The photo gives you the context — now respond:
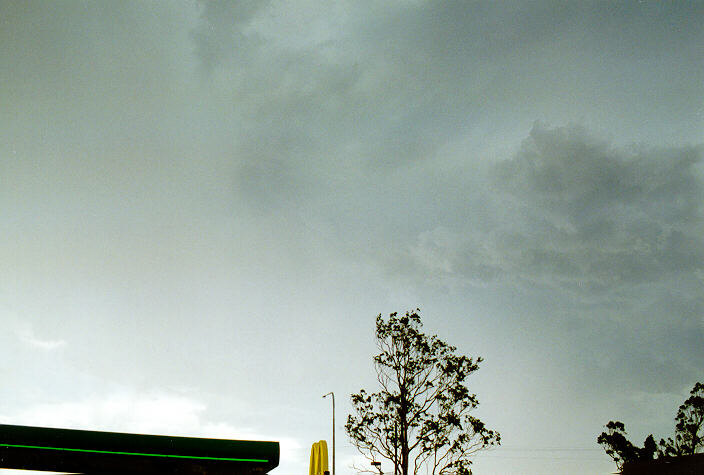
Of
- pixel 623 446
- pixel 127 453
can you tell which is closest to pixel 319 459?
pixel 127 453

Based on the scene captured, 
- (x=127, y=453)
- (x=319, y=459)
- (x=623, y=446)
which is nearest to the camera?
(x=127, y=453)

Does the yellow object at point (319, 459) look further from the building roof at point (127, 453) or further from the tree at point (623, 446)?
the tree at point (623, 446)

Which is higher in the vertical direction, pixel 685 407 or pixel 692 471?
pixel 685 407

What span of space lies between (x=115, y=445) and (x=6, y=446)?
1.88 metres

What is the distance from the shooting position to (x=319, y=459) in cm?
1123

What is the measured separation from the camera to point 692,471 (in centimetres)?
4375

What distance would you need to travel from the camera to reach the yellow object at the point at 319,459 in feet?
36.3

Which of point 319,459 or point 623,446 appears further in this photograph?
point 623,446

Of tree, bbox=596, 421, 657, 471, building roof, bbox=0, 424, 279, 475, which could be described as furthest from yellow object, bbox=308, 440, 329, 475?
tree, bbox=596, 421, 657, 471

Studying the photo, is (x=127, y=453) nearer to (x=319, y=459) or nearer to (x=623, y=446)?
(x=319, y=459)

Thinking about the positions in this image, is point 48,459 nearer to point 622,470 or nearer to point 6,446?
point 6,446

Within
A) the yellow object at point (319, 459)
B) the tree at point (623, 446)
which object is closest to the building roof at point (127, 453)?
the yellow object at point (319, 459)

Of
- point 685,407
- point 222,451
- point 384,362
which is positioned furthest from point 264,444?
point 685,407

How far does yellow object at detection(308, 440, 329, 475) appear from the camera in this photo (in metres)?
11.1
